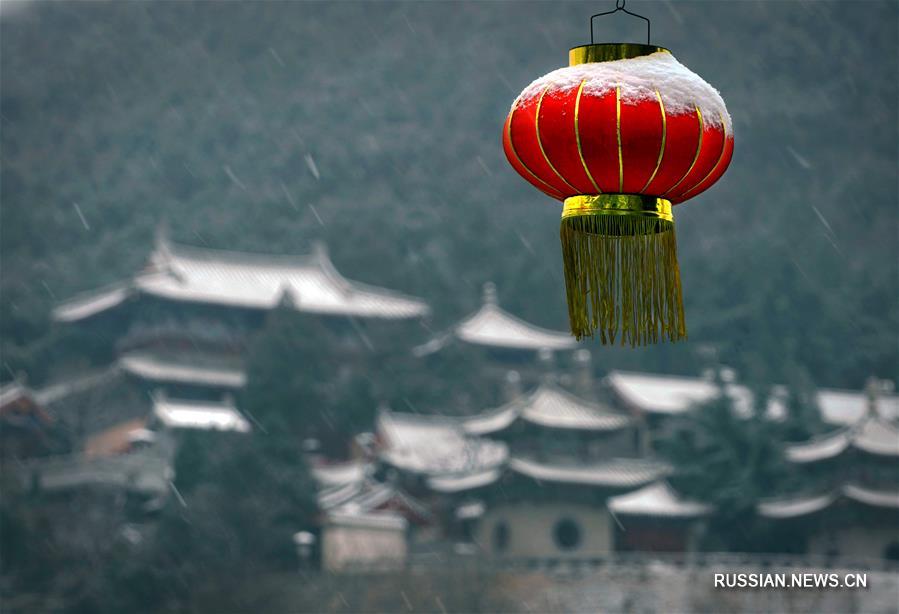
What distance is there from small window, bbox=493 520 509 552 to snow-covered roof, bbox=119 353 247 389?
21.2 feet

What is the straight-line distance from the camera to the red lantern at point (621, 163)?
3.44 meters

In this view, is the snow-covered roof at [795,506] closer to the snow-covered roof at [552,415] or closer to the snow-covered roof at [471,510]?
the snow-covered roof at [552,415]

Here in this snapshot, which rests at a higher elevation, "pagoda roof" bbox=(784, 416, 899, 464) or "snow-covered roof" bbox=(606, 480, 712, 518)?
"pagoda roof" bbox=(784, 416, 899, 464)

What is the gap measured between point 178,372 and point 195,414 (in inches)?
86.8

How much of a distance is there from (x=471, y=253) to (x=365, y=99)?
20.1 meters

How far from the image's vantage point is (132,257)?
43.8m

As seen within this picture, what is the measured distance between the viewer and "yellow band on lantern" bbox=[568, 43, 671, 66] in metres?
3.50

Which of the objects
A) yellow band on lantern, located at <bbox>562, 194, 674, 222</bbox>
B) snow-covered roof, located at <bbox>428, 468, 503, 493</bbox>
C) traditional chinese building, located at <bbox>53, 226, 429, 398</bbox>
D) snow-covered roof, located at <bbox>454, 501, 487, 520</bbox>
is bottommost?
snow-covered roof, located at <bbox>454, 501, 487, 520</bbox>

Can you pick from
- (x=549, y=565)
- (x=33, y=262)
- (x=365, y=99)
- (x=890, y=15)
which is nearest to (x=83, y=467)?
(x=549, y=565)

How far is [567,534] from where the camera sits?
2470 cm

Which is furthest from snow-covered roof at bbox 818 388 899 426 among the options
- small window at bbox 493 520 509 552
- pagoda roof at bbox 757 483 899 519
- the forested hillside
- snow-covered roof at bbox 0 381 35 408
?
snow-covered roof at bbox 0 381 35 408

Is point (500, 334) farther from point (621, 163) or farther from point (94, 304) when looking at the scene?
point (621, 163)

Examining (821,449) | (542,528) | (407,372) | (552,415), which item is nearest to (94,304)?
(407,372)

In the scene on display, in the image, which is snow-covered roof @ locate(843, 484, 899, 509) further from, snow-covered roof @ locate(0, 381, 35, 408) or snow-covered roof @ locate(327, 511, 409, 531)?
snow-covered roof @ locate(0, 381, 35, 408)
